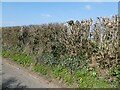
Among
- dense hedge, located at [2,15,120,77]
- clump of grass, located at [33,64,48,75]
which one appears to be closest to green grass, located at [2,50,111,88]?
clump of grass, located at [33,64,48,75]

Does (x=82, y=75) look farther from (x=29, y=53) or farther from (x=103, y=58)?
(x=29, y=53)

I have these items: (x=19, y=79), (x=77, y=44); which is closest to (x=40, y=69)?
(x=19, y=79)

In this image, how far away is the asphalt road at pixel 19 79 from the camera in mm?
9524

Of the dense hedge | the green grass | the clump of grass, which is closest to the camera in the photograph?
the green grass

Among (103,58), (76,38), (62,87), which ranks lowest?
(62,87)

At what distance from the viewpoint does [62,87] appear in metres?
9.50

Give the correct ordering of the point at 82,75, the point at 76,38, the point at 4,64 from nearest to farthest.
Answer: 1. the point at 82,75
2. the point at 76,38
3. the point at 4,64

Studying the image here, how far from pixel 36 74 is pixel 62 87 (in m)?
2.15

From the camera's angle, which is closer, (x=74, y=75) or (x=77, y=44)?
(x=74, y=75)

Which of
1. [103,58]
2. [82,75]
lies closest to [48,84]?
[82,75]

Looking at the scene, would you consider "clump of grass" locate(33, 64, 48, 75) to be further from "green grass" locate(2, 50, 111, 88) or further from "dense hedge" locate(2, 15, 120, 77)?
"dense hedge" locate(2, 15, 120, 77)

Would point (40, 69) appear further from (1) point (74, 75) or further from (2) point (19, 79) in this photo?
(1) point (74, 75)

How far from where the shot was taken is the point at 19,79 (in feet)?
34.2

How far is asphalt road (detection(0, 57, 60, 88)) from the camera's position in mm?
9524
